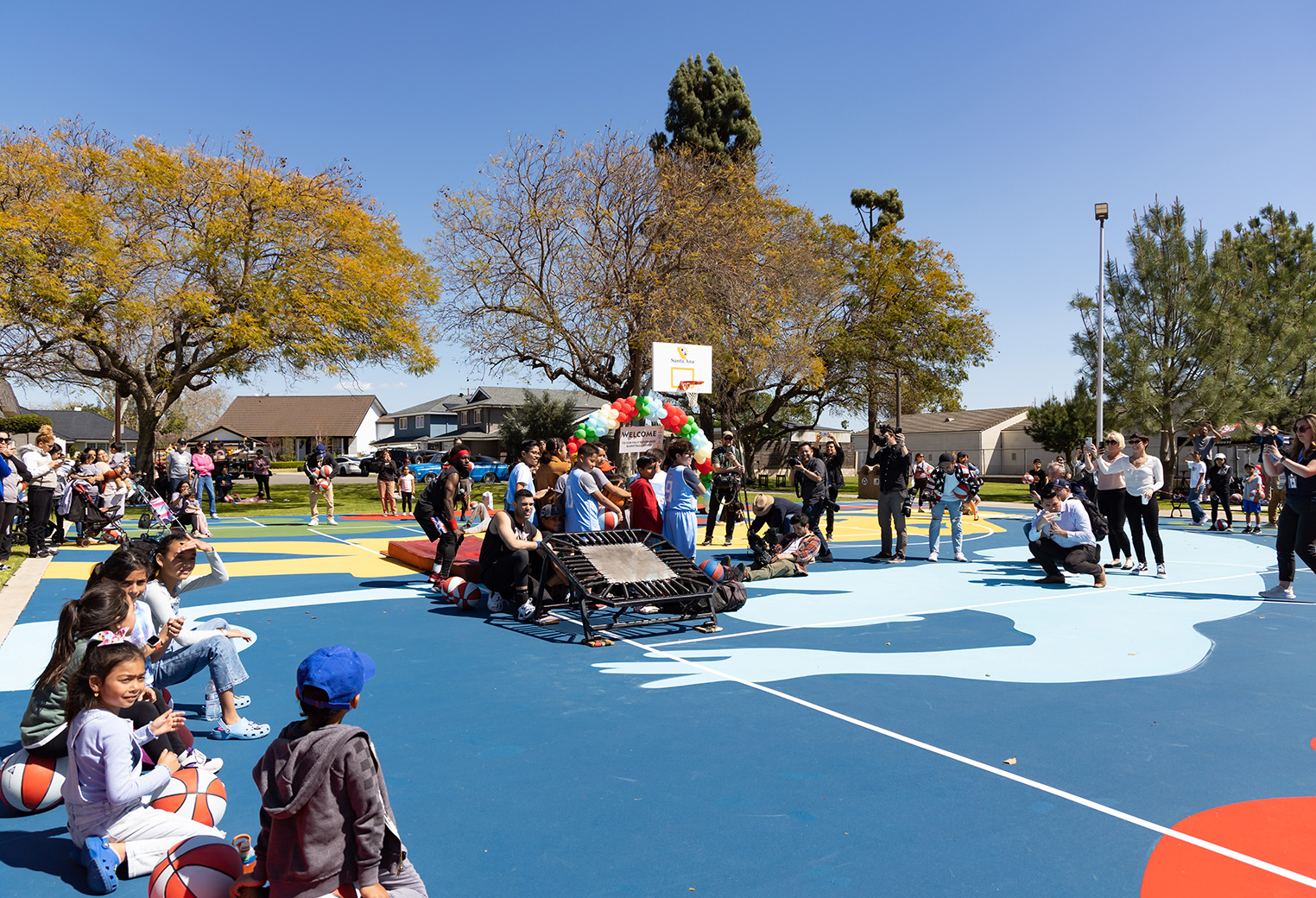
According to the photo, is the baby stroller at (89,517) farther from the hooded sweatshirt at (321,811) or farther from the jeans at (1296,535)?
the jeans at (1296,535)

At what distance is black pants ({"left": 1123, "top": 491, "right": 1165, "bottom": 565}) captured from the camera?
1097 cm

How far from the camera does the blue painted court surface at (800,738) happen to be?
3.40 metres

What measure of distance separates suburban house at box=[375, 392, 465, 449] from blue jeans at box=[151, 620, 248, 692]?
69.4 meters

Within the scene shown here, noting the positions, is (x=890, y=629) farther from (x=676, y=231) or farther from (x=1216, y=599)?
(x=676, y=231)

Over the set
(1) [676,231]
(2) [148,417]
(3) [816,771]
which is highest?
(1) [676,231]

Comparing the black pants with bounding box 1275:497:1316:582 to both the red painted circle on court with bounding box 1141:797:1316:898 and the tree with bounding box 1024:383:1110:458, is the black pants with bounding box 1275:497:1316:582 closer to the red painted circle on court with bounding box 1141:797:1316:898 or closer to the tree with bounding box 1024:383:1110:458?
the red painted circle on court with bounding box 1141:797:1316:898

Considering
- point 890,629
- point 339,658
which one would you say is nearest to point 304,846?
point 339,658

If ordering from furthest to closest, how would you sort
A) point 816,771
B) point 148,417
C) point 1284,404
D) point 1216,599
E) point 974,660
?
1. point 1284,404
2. point 148,417
3. point 1216,599
4. point 974,660
5. point 816,771

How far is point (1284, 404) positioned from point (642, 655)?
34.3m

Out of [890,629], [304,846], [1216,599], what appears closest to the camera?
[304,846]

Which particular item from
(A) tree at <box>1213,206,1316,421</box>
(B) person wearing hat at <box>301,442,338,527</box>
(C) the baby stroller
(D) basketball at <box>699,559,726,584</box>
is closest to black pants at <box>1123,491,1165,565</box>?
(D) basketball at <box>699,559,726,584</box>

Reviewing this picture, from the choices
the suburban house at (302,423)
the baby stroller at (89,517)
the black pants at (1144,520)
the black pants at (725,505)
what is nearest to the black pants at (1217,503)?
the black pants at (1144,520)

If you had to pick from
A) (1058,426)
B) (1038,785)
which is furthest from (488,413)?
(1038,785)

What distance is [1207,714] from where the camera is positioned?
5266mm
